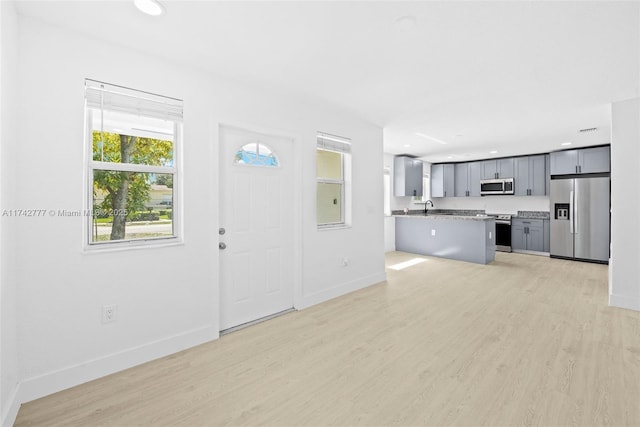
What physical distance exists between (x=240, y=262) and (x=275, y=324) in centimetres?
73

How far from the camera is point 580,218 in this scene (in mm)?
5961

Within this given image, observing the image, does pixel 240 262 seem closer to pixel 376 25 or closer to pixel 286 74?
pixel 286 74

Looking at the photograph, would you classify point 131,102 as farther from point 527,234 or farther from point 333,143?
point 527,234

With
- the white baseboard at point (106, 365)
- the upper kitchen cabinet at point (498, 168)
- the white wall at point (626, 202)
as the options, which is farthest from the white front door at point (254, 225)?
the upper kitchen cabinet at point (498, 168)

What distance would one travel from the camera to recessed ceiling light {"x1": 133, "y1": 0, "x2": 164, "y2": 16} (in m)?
1.80

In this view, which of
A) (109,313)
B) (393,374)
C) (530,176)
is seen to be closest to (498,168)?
(530,176)

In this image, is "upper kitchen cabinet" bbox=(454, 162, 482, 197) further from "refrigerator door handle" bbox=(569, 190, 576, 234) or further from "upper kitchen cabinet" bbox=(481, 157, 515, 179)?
"refrigerator door handle" bbox=(569, 190, 576, 234)

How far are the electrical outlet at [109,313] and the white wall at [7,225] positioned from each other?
452 millimetres

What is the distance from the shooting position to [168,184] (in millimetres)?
2537

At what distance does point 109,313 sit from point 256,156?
1.83 m

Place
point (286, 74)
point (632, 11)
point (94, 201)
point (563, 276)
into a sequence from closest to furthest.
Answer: point (632, 11)
point (94, 201)
point (286, 74)
point (563, 276)

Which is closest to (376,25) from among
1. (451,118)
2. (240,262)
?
(240,262)

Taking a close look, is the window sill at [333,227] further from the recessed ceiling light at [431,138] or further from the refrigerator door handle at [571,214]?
the refrigerator door handle at [571,214]

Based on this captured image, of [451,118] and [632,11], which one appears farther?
[451,118]
